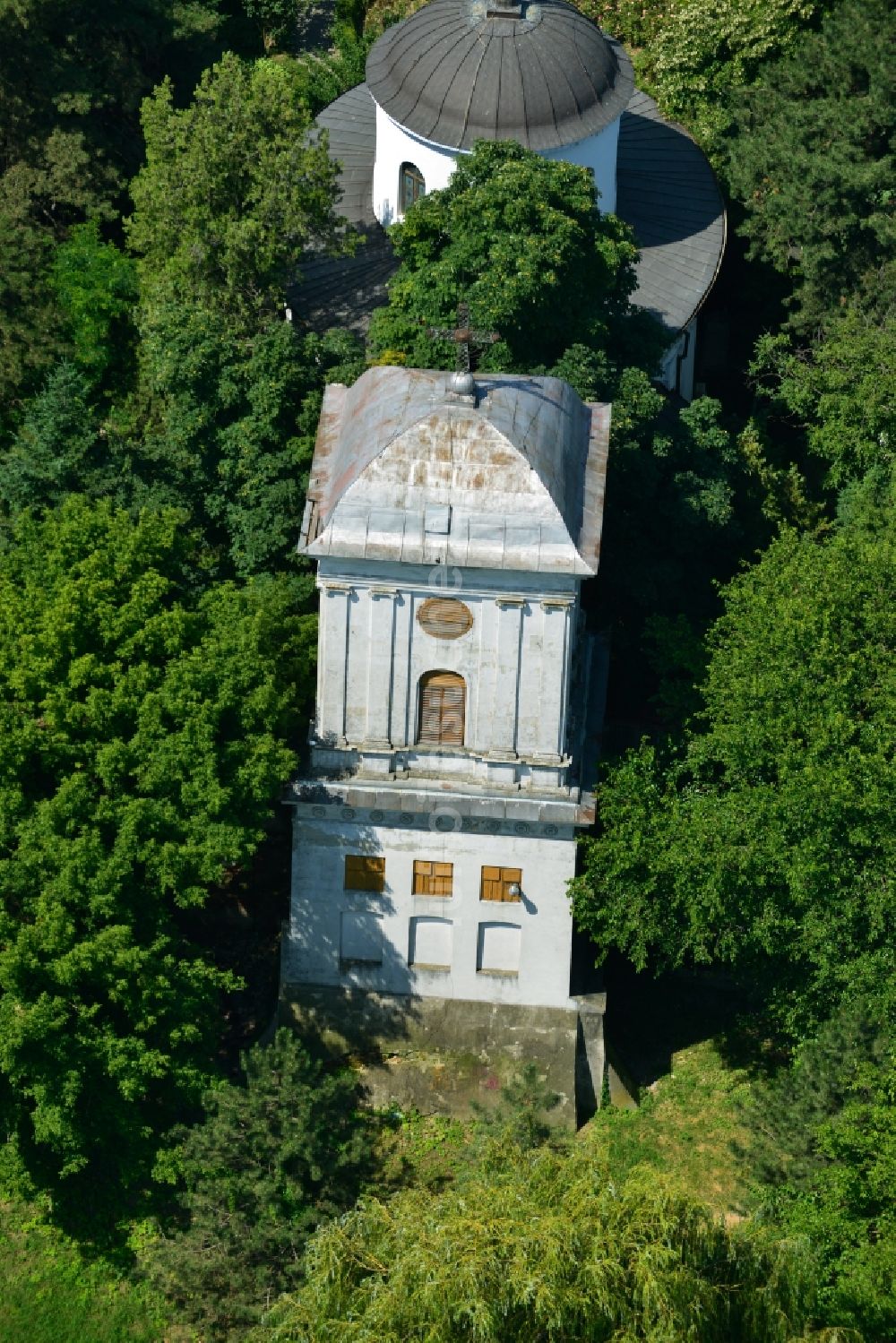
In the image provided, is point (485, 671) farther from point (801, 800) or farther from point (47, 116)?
point (47, 116)

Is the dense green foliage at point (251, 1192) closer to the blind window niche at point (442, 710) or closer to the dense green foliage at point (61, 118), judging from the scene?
the blind window niche at point (442, 710)

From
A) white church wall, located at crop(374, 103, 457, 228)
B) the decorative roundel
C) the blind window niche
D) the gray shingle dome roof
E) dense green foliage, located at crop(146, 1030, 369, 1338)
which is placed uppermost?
the gray shingle dome roof

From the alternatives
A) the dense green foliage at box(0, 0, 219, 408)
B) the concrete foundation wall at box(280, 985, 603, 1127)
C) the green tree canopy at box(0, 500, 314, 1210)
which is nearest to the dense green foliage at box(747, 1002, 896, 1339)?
the concrete foundation wall at box(280, 985, 603, 1127)

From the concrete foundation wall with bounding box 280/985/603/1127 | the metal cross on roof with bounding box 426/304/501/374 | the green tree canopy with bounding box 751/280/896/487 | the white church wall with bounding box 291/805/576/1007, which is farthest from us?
the green tree canopy with bounding box 751/280/896/487

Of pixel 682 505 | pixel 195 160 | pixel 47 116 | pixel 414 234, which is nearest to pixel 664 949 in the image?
pixel 682 505

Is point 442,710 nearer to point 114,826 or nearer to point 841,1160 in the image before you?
point 114,826

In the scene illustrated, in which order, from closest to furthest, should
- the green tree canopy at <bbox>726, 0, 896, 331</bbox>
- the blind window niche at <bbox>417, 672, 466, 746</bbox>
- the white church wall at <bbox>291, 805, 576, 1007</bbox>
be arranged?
the blind window niche at <bbox>417, 672, 466, 746</bbox> → the white church wall at <bbox>291, 805, 576, 1007</bbox> → the green tree canopy at <bbox>726, 0, 896, 331</bbox>

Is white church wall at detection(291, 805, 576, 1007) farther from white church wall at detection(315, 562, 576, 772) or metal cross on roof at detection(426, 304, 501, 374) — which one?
metal cross on roof at detection(426, 304, 501, 374)

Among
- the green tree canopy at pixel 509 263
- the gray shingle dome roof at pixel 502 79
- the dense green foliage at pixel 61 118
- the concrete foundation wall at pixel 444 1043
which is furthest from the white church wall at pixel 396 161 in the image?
the concrete foundation wall at pixel 444 1043
